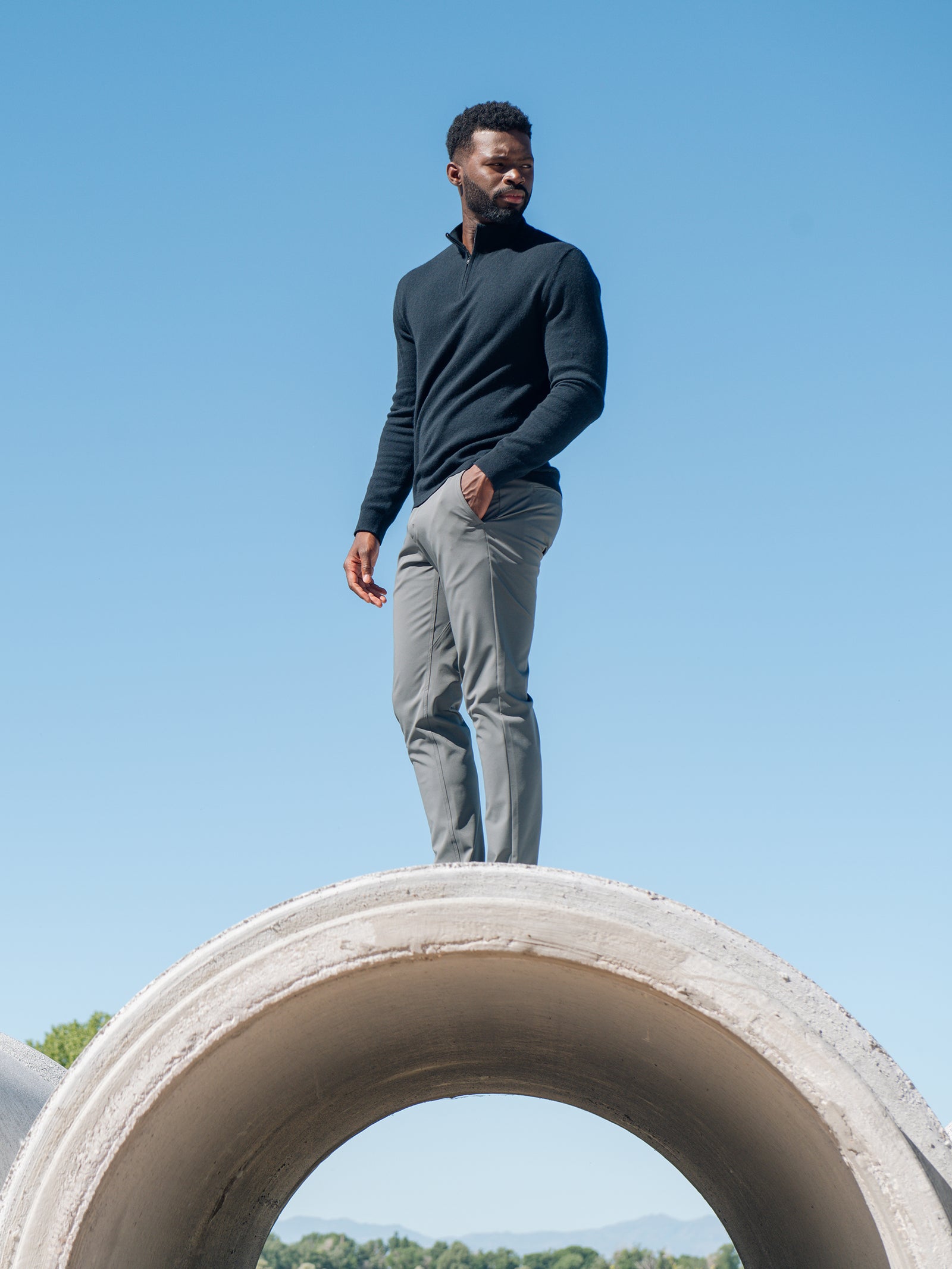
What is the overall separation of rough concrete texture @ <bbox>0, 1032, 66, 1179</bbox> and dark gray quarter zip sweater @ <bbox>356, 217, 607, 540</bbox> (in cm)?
224

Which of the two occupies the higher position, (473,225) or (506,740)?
(473,225)

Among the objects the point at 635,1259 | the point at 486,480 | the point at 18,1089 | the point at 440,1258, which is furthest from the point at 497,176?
the point at 440,1258

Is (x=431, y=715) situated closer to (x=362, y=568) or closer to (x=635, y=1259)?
(x=362, y=568)

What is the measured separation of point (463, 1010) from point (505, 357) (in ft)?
6.38

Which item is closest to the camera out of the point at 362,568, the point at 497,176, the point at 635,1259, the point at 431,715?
the point at 431,715

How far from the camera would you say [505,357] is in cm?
388

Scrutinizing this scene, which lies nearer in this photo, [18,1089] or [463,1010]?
[463,1010]

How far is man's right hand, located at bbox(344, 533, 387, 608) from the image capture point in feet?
13.8

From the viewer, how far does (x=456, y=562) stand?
12.0 ft

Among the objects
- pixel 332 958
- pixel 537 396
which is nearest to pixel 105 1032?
pixel 332 958

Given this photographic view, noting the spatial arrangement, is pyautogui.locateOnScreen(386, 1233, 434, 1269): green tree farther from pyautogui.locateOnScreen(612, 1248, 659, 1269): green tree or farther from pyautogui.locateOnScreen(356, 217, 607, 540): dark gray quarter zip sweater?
pyautogui.locateOnScreen(356, 217, 607, 540): dark gray quarter zip sweater

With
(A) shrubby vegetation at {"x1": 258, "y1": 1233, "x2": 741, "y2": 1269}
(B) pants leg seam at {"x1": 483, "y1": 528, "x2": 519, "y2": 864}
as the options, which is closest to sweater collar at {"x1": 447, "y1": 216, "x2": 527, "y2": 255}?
(B) pants leg seam at {"x1": 483, "y1": 528, "x2": 519, "y2": 864}

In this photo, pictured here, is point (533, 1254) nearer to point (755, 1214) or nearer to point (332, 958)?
point (755, 1214)

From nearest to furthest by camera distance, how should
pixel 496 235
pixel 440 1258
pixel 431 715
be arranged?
pixel 431 715
pixel 496 235
pixel 440 1258
